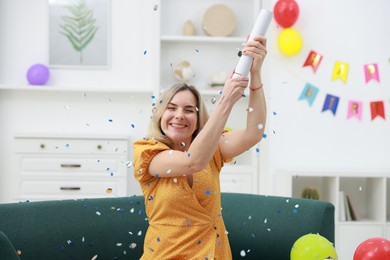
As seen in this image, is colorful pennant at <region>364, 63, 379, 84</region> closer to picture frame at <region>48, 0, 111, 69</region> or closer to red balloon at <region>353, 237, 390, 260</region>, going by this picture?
picture frame at <region>48, 0, 111, 69</region>

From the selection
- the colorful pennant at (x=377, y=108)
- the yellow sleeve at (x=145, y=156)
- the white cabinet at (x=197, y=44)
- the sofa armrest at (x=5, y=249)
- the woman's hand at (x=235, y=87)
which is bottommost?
the sofa armrest at (x=5, y=249)

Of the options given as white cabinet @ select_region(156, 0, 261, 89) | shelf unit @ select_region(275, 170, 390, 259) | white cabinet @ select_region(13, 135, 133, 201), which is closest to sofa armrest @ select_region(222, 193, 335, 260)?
shelf unit @ select_region(275, 170, 390, 259)

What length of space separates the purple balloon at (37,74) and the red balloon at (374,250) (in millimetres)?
3388

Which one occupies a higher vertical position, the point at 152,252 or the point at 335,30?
the point at 335,30

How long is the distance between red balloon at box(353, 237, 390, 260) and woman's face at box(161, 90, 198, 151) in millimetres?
787

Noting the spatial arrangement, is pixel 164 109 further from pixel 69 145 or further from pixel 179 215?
pixel 69 145

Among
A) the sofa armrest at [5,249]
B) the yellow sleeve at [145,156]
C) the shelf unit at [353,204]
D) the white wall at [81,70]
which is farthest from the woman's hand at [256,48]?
the white wall at [81,70]

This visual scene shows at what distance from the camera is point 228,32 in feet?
16.6

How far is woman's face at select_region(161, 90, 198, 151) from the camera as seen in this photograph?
2080 mm

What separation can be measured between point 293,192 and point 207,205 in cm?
270

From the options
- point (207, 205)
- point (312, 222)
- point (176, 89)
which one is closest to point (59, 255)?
point (207, 205)

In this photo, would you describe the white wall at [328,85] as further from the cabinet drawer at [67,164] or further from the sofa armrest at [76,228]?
the sofa armrest at [76,228]

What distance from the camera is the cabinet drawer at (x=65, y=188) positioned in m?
4.84

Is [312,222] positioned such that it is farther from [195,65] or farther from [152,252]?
[195,65]
